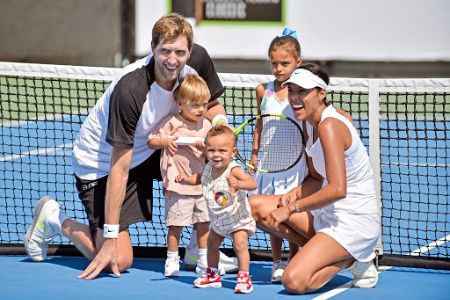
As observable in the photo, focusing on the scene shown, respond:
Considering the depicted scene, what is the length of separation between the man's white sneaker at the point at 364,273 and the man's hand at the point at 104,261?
126cm

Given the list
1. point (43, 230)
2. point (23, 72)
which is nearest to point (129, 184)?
point (43, 230)

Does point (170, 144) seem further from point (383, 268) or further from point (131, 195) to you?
point (383, 268)

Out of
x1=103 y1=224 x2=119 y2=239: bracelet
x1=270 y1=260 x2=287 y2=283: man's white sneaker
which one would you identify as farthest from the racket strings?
x1=103 y1=224 x2=119 y2=239: bracelet

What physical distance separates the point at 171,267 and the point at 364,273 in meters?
1.05

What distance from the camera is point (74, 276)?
6094mm

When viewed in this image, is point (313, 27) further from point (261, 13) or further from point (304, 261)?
point (304, 261)

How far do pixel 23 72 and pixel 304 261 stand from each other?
2.24 meters

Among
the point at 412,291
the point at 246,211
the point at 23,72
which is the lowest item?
the point at 412,291

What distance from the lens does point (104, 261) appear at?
5996 millimetres

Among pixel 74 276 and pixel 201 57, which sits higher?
pixel 201 57

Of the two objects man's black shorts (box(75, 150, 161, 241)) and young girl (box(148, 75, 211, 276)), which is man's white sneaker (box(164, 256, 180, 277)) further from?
man's black shorts (box(75, 150, 161, 241))

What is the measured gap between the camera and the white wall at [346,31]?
44.5ft

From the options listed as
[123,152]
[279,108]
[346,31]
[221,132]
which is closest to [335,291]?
[221,132]

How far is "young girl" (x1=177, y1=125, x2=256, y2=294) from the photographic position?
570 centimetres
